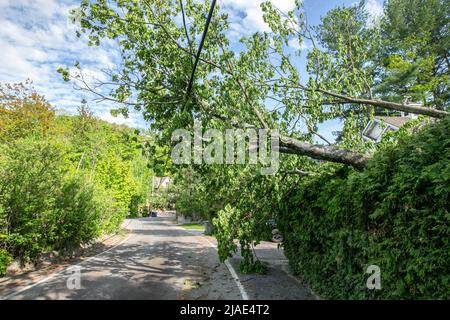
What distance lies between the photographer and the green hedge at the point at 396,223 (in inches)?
136

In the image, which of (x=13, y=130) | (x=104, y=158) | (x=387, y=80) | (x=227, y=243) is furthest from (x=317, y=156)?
(x=13, y=130)

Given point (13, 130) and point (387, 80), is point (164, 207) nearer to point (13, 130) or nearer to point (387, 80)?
point (13, 130)

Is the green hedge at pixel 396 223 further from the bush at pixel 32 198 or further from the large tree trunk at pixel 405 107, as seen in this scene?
the bush at pixel 32 198

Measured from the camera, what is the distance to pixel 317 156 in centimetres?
701

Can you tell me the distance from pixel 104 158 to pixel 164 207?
5411 centimetres

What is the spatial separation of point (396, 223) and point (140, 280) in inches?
285

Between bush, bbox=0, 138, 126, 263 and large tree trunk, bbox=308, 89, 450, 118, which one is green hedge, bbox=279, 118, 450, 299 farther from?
bush, bbox=0, 138, 126, 263

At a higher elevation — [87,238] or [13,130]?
[13,130]

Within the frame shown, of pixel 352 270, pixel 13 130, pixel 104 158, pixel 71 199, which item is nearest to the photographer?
pixel 352 270

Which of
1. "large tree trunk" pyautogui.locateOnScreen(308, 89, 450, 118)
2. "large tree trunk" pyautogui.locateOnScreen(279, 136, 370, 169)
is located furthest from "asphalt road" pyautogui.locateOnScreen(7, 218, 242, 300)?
"large tree trunk" pyautogui.locateOnScreen(308, 89, 450, 118)

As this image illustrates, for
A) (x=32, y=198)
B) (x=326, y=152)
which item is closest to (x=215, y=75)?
(x=326, y=152)

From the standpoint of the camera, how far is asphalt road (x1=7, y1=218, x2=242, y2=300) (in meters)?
7.30

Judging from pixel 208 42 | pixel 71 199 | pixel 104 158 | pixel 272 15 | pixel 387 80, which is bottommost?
pixel 71 199

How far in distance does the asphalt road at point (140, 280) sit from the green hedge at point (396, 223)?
115 inches
